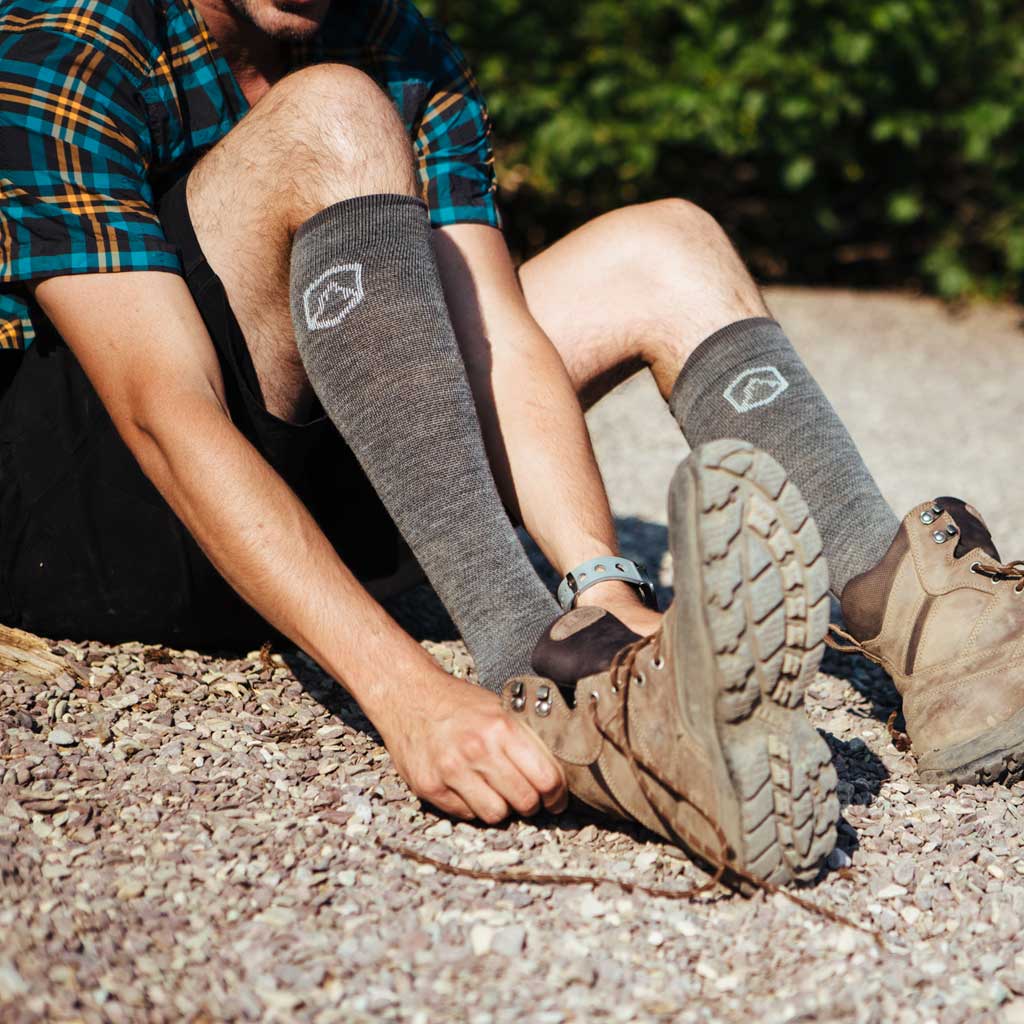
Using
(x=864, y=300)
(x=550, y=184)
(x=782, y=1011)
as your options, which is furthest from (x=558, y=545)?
(x=864, y=300)

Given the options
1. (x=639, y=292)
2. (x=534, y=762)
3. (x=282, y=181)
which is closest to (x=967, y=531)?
(x=639, y=292)

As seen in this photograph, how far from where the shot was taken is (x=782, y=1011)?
4.13 ft

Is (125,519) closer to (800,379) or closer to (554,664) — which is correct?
(554,664)

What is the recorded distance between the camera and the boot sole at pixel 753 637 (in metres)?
1.27

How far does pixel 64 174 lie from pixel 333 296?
0.38 metres

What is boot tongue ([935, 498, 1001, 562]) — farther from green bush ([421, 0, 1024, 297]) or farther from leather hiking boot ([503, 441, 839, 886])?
green bush ([421, 0, 1024, 297])

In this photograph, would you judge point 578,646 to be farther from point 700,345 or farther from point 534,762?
point 700,345

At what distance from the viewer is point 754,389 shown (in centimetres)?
191

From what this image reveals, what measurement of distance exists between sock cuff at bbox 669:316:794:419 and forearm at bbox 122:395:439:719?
0.68 meters

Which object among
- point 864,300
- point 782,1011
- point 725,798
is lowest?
point 864,300

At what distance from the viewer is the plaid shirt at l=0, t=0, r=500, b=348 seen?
5.32 feet

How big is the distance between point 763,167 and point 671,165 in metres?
0.43

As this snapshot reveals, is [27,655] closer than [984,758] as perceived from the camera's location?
No

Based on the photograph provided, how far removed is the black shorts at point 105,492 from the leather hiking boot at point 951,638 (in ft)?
Answer: 2.71
